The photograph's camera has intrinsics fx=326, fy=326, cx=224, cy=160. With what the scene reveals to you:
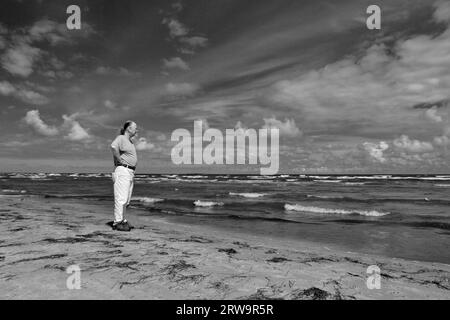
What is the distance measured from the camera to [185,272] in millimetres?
4676

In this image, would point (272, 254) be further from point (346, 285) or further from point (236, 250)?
point (346, 285)

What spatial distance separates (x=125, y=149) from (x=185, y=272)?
143 inches

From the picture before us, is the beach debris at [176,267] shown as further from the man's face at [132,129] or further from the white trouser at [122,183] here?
the man's face at [132,129]

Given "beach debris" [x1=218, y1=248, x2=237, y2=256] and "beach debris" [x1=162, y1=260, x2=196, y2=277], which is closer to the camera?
"beach debris" [x1=162, y1=260, x2=196, y2=277]

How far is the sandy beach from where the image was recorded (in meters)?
3.88

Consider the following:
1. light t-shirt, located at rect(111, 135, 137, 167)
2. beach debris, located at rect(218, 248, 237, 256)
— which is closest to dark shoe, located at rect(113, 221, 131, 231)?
light t-shirt, located at rect(111, 135, 137, 167)

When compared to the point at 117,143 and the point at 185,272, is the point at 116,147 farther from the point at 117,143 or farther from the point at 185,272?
the point at 185,272

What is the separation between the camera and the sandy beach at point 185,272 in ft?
12.7

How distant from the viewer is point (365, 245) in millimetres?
9227

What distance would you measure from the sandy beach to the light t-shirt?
1.72 meters

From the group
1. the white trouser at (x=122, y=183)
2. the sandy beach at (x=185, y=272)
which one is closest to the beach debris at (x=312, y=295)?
the sandy beach at (x=185, y=272)

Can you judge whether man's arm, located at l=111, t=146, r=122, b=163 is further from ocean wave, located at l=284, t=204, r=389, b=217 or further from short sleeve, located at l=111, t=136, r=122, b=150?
ocean wave, located at l=284, t=204, r=389, b=217
